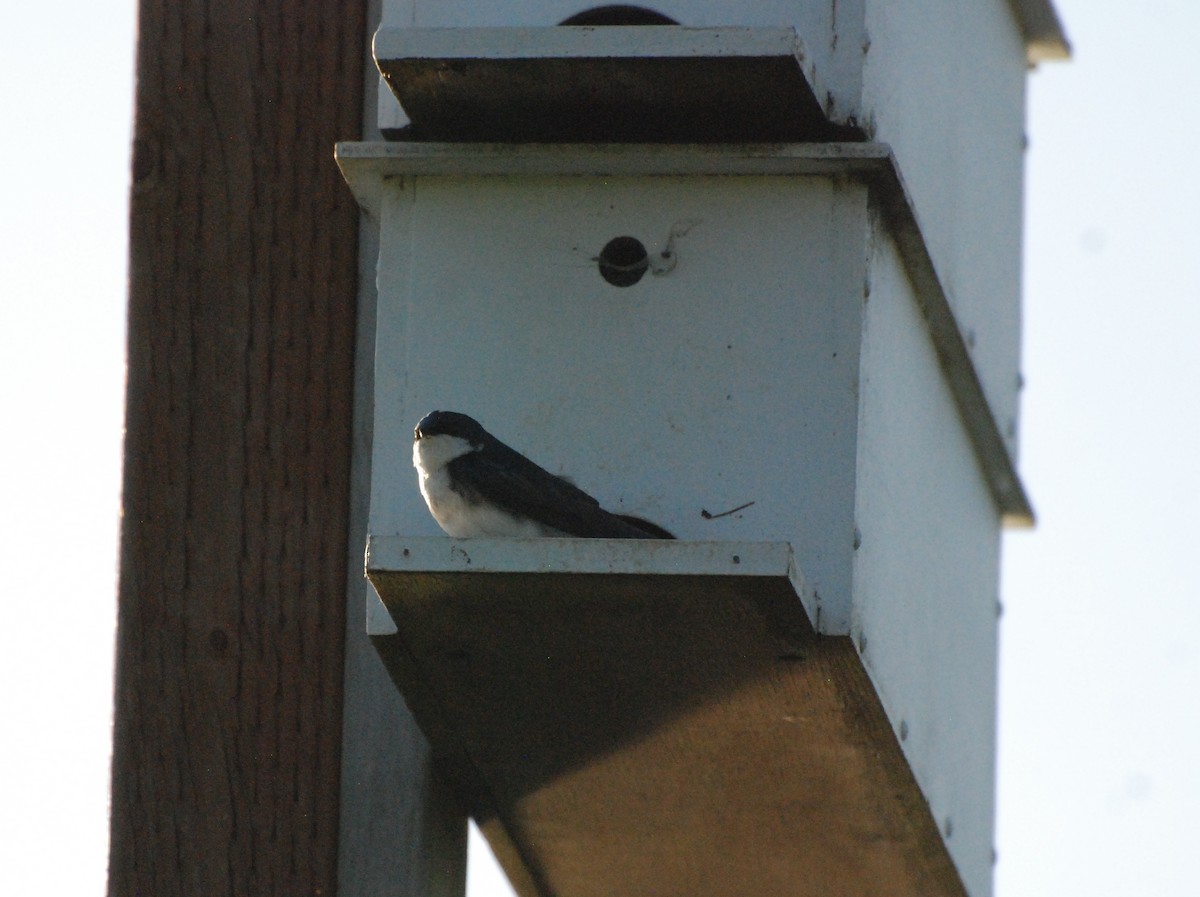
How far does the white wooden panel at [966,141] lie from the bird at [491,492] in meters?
0.69

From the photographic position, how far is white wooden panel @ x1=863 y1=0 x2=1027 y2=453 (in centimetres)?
442

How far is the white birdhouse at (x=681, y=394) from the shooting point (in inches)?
158

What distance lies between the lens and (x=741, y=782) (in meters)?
4.42

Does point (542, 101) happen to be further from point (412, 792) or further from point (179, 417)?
point (412, 792)

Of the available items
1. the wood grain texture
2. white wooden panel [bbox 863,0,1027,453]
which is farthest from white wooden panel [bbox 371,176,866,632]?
white wooden panel [bbox 863,0,1027,453]

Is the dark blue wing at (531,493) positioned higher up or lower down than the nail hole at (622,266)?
lower down

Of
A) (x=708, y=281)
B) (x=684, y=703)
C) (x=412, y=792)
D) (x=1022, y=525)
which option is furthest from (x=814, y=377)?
(x=1022, y=525)

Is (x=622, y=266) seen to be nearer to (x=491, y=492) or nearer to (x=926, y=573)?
(x=491, y=492)

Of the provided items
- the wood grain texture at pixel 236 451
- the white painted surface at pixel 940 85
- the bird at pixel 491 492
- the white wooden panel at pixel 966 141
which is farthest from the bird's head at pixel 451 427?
the white wooden panel at pixel 966 141

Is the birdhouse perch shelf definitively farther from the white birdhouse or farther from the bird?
the bird

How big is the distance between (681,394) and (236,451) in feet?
2.22

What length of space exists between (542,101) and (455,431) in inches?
18.9

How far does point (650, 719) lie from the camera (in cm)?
427

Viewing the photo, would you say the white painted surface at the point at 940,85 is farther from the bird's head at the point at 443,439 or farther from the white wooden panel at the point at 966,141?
the bird's head at the point at 443,439
